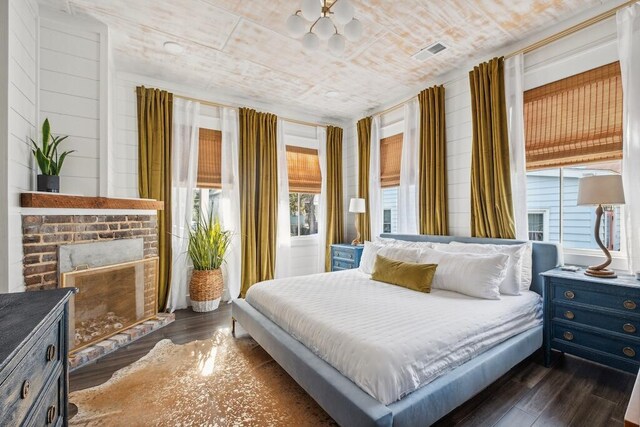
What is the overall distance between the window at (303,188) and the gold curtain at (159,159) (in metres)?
1.76

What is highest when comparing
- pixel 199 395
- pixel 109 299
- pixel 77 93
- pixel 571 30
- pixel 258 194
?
pixel 571 30

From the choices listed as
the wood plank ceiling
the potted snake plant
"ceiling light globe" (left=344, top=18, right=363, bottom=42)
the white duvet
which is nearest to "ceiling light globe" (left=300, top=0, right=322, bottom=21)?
"ceiling light globe" (left=344, top=18, right=363, bottom=42)

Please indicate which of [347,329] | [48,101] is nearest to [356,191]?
[347,329]

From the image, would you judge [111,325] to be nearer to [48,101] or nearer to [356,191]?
[48,101]

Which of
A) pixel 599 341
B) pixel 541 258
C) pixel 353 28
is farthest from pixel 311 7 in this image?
pixel 599 341

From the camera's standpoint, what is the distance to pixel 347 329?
176 cm

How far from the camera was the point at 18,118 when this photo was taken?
2051 millimetres

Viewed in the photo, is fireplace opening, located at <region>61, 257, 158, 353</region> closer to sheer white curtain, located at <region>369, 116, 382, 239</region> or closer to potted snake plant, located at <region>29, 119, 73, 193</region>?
potted snake plant, located at <region>29, 119, 73, 193</region>

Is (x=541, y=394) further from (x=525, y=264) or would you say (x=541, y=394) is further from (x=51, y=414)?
(x=51, y=414)

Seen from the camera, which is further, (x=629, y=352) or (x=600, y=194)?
(x=600, y=194)

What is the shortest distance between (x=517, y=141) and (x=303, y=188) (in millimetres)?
2952

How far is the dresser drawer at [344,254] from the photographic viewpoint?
434cm

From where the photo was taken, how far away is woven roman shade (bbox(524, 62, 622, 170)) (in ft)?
7.78

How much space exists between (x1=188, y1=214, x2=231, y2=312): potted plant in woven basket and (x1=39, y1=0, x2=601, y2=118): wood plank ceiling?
189 centimetres
